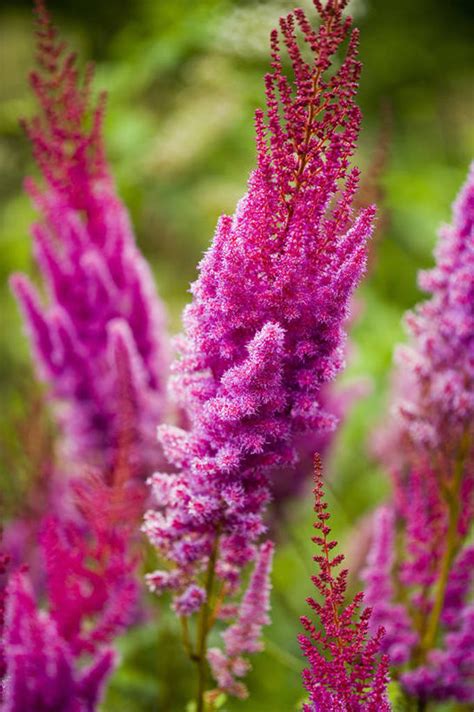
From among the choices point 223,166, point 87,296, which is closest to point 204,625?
point 87,296

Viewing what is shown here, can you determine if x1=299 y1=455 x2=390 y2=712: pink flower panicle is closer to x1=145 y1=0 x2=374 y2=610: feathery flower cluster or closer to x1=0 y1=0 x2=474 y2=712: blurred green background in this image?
x1=145 y1=0 x2=374 y2=610: feathery flower cluster

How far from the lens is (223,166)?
6.86 ft

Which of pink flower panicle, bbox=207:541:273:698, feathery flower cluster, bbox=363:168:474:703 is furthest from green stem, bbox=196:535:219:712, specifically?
feathery flower cluster, bbox=363:168:474:703

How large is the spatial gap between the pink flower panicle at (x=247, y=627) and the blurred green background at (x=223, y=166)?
0.21 metres

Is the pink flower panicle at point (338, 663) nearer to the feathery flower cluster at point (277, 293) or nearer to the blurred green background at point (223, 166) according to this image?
the feathery flower cluster at point (277, 293)

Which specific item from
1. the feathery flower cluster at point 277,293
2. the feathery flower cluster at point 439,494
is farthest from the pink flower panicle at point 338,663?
the feathery flower cluster at point 439,494

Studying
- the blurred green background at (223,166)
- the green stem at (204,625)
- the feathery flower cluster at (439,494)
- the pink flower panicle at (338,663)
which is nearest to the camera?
the pink flower panicle at (338,663)

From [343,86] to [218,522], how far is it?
0.27 meters

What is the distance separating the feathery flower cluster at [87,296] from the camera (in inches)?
30.2

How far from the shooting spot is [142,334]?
0.82 metres

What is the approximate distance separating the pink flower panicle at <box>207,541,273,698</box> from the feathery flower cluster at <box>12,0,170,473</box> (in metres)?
0.22

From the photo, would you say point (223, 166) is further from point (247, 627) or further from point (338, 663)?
point (338, 663)

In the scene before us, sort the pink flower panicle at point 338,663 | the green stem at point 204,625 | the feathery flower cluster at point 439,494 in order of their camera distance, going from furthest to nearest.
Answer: the feathery flower cluster at point 439,494, the green stem at point 204,625, the pink flower panicle at point 338,663

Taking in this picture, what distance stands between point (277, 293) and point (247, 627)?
0.25 metres
